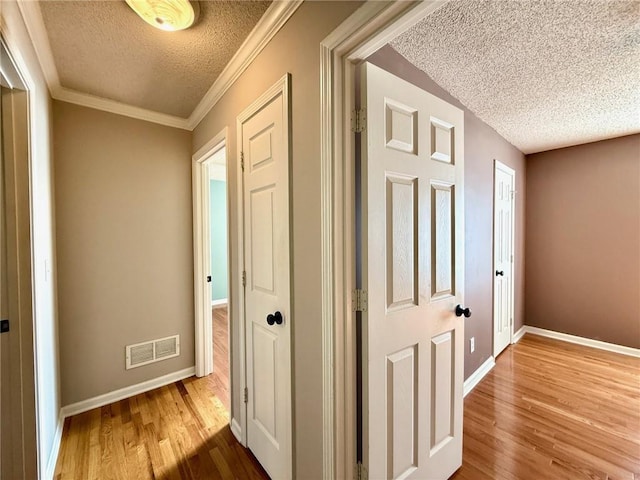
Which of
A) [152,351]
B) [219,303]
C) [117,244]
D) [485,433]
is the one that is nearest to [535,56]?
[485,433]

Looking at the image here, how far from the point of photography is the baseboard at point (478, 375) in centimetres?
223

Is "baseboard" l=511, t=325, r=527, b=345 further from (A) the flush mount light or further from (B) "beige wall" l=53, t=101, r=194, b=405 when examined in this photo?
(A) the flush mount light

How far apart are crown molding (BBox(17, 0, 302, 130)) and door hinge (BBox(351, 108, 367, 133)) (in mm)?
573

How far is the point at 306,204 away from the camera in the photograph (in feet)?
3.83

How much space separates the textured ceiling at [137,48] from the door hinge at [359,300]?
137 centimetres

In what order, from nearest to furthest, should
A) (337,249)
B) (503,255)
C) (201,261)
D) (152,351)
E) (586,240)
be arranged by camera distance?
(337,249), (152,351), (201,261), (503,255), (586,240)

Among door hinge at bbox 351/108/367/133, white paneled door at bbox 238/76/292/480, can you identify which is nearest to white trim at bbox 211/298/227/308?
white paneled door at bbox 238/76/292/480

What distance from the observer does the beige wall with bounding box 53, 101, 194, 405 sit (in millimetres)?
1981

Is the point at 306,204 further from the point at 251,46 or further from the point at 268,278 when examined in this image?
the point at 251,46

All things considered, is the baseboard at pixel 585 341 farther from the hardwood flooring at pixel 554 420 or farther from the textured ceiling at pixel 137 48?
the textured ceiling at pixel 137 48

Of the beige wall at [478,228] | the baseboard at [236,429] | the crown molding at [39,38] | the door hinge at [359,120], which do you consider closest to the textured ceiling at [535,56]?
the beige wall at [478,228]

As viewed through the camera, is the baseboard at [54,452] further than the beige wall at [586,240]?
No

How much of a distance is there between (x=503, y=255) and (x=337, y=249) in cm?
275

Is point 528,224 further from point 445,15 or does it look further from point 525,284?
point 445,15
